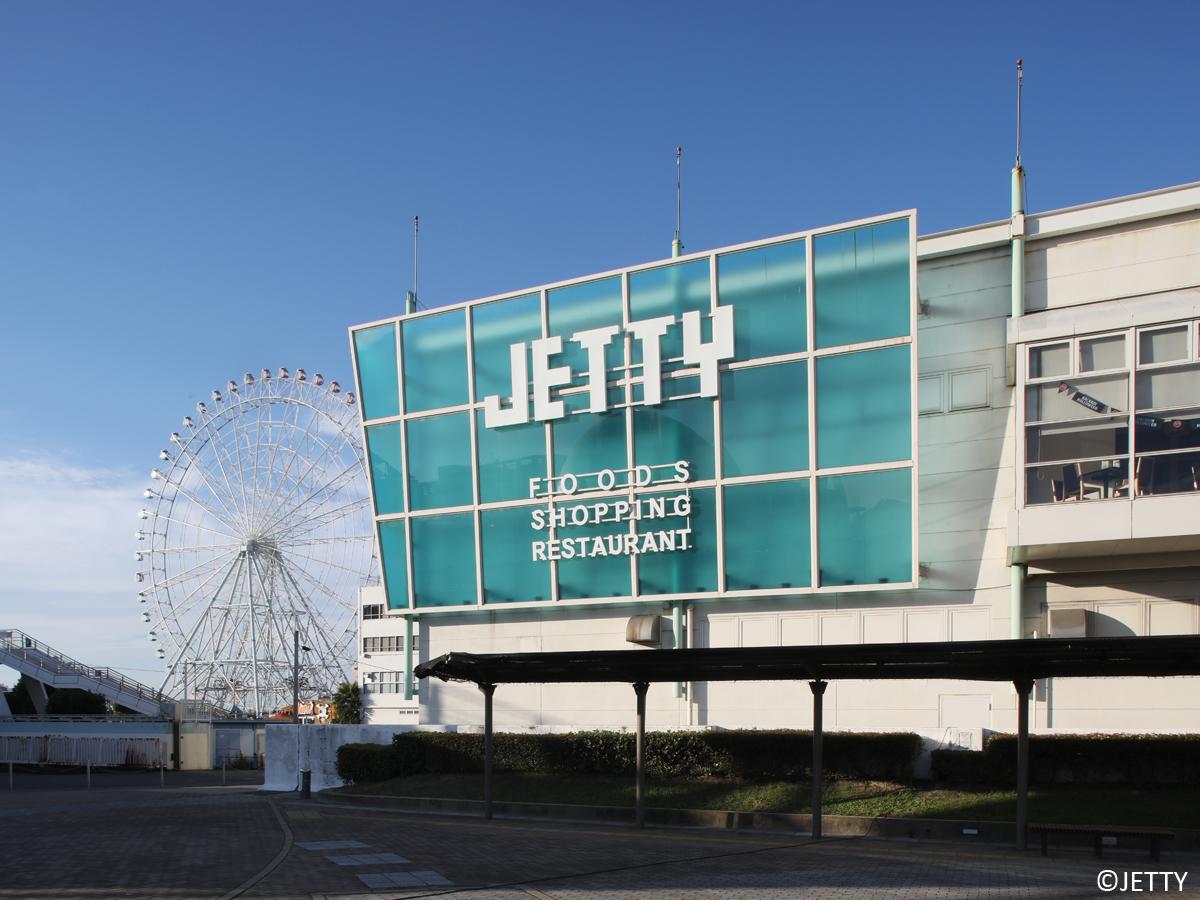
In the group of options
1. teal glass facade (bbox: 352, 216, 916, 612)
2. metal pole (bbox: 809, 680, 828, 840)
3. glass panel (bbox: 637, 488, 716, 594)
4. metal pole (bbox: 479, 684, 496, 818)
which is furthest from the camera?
glass panel (bbox: 637, 488, 716, 594)

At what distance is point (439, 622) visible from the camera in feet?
126

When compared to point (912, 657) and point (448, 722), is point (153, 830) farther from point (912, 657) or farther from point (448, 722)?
point (912, 657)

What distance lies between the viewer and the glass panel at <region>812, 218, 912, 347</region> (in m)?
29.7

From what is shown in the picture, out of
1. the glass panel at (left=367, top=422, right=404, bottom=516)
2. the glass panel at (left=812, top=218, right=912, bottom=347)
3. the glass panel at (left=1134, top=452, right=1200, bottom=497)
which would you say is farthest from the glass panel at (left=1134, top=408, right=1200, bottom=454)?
the glass panel at (left=367, top=422, right=404, bottom=516)

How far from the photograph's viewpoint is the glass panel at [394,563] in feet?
126

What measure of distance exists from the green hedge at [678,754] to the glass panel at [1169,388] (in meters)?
9.06

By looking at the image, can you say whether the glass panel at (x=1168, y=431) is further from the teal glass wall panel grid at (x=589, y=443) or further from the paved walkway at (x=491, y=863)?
the teal glass wall panel grid at (x=589, y=443)

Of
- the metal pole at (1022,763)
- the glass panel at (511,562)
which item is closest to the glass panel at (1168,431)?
the metal pole at (1022,763)

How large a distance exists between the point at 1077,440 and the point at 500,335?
16971 millimetres

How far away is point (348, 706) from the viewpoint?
10438 centimetres

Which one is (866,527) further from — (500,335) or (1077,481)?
(500,335)

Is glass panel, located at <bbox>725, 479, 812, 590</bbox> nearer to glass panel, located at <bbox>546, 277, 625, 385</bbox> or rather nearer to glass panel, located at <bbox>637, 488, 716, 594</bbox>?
glass panel, located at <bbox>637, 488, 716, 594</bbox>

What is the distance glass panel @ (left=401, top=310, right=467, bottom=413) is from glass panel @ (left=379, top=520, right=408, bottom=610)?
3.91 metres

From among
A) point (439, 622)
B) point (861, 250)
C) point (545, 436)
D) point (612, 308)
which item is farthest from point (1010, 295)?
point (439, 622)
